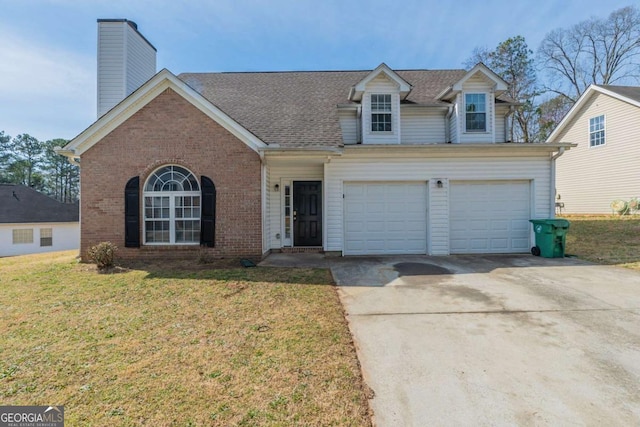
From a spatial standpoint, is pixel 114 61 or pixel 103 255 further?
pixel 114 61

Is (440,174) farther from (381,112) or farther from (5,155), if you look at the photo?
(5,155)

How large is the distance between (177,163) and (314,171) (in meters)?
4.10

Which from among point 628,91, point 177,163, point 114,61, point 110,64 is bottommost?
point 177,163

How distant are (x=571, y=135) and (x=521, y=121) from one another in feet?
20.3

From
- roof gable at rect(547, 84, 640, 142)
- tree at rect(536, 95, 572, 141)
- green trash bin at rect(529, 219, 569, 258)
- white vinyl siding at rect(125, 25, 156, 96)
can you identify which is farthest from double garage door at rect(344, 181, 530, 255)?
tree at rect(536, 95, 572, 141)

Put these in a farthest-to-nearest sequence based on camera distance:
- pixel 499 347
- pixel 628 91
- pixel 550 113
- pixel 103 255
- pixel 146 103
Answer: pixel 550 113, pixel 628 91, pixel 146 103, pixel 103 255, pixel 499 347

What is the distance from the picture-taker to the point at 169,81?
26.0 ft

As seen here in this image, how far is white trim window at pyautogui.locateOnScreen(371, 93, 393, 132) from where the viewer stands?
32.3ft

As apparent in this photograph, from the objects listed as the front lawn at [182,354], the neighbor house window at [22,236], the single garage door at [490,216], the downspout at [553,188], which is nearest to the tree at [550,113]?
the downspout at [553,188]

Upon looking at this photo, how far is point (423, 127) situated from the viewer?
1066cm

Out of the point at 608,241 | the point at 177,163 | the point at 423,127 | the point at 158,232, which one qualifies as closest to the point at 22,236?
the point at 158,232

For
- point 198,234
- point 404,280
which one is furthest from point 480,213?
point 198,234

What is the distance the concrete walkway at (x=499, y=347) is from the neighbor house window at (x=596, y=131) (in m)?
14.0

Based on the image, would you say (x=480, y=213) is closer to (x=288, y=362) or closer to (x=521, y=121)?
(x=288, y=362)
